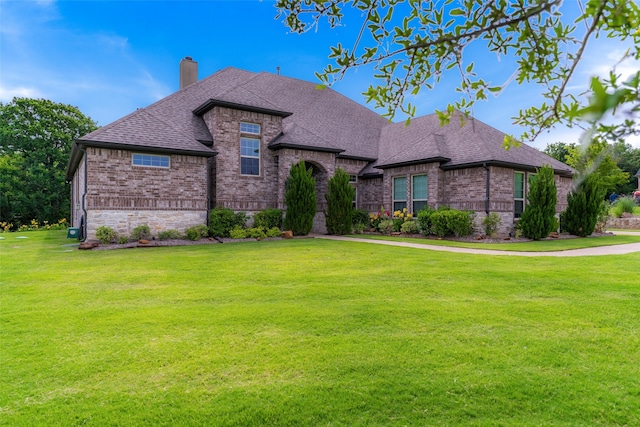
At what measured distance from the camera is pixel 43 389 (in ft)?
9.36

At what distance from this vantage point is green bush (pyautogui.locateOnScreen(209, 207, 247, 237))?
14382 mm

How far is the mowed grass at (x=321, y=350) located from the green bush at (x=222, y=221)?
750 centimetres

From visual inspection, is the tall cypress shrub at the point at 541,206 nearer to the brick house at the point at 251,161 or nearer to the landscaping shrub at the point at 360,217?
the brick house at the point at 251,161

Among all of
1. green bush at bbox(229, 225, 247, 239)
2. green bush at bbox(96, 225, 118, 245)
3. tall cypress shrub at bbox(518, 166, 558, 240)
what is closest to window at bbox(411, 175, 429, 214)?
tall cypress shrub at bbox(518, 166, 558, 240)

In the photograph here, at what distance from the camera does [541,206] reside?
47.2 feet

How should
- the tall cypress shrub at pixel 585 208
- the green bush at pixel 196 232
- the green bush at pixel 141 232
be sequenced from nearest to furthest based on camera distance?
1. the green bush at pixel 141 232
2. the green bush at pixel 196 232
3. the tall cypress shrub at pixel 585 208

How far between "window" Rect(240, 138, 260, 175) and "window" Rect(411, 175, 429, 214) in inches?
313

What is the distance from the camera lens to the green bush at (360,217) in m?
18.4

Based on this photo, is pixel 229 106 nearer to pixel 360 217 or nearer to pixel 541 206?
pixel 360 217

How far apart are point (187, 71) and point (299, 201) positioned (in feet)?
38.0

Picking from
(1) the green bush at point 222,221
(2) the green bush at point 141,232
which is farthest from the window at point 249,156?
(2) the green bush at point 141,232

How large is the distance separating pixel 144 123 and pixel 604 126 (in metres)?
16.0

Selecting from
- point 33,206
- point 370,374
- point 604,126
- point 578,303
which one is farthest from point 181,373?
point 33,206

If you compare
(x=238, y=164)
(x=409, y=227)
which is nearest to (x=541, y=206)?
(x=409, y=227)
